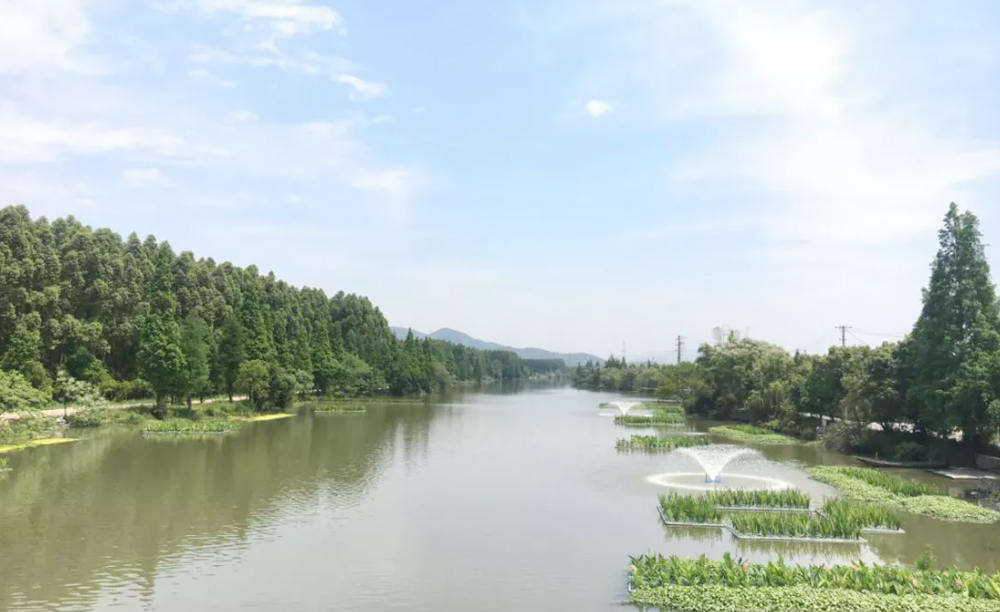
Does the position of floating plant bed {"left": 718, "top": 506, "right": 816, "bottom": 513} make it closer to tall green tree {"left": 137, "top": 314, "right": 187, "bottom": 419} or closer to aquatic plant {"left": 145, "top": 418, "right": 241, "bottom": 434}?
aquatic plant {"left": 145, "top": 418, "right": 241, "bottom": 434}

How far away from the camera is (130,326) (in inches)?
2277

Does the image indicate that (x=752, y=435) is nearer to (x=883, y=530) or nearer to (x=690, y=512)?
(x=883, y=530)

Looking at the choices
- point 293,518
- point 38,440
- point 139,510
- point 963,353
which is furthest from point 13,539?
point 963,353

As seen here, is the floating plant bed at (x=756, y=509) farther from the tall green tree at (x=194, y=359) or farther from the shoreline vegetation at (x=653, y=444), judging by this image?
the tall green tree at (x=194, y=359)

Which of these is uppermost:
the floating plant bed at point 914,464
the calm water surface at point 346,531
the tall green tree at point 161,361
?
the tall green tree at point 161,361

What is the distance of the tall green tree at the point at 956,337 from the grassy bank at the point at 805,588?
2031 cm

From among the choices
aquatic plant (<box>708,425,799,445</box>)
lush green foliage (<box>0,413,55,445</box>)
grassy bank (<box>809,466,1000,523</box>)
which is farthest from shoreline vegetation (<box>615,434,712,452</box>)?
lush green foliage (<box>0,413,55,445</box>)

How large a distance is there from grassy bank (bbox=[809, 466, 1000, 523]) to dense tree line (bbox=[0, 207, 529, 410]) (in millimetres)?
40460

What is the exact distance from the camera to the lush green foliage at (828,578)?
1605 cm

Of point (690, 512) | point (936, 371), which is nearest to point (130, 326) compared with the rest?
point (690, 512)

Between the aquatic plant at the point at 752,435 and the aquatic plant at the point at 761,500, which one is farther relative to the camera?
the aquatic plant at the point at 752,435

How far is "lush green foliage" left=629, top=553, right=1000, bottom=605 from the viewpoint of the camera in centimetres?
1605

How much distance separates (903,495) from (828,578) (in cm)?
1424

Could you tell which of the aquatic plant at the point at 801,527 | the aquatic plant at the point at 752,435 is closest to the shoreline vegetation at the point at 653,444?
the aquatic plant at the point at 752,435
